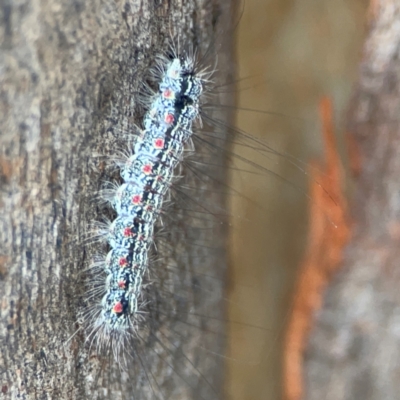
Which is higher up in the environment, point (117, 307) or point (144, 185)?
point (144, 185)

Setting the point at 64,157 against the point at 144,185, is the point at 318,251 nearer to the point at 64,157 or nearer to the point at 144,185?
the point at 144,185

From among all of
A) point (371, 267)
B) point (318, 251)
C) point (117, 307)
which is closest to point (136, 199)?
point (117, 307)

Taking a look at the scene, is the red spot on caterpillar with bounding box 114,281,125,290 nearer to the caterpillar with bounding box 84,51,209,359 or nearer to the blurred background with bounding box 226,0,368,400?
the caterpillar with bounding box 84,51,209,359

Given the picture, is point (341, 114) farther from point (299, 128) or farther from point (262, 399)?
point (262, 399)

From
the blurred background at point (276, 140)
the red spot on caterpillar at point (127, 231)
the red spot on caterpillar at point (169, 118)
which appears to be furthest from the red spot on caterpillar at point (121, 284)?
the blurred background at point (276, 140)

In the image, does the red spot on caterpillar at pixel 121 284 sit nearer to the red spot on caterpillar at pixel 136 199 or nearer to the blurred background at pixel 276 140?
the red spot on caterpillar at pixel 136 199

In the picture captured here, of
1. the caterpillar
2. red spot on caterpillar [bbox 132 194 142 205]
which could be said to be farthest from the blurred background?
red spot on caterpillar [bbox 132 194 142 205]
